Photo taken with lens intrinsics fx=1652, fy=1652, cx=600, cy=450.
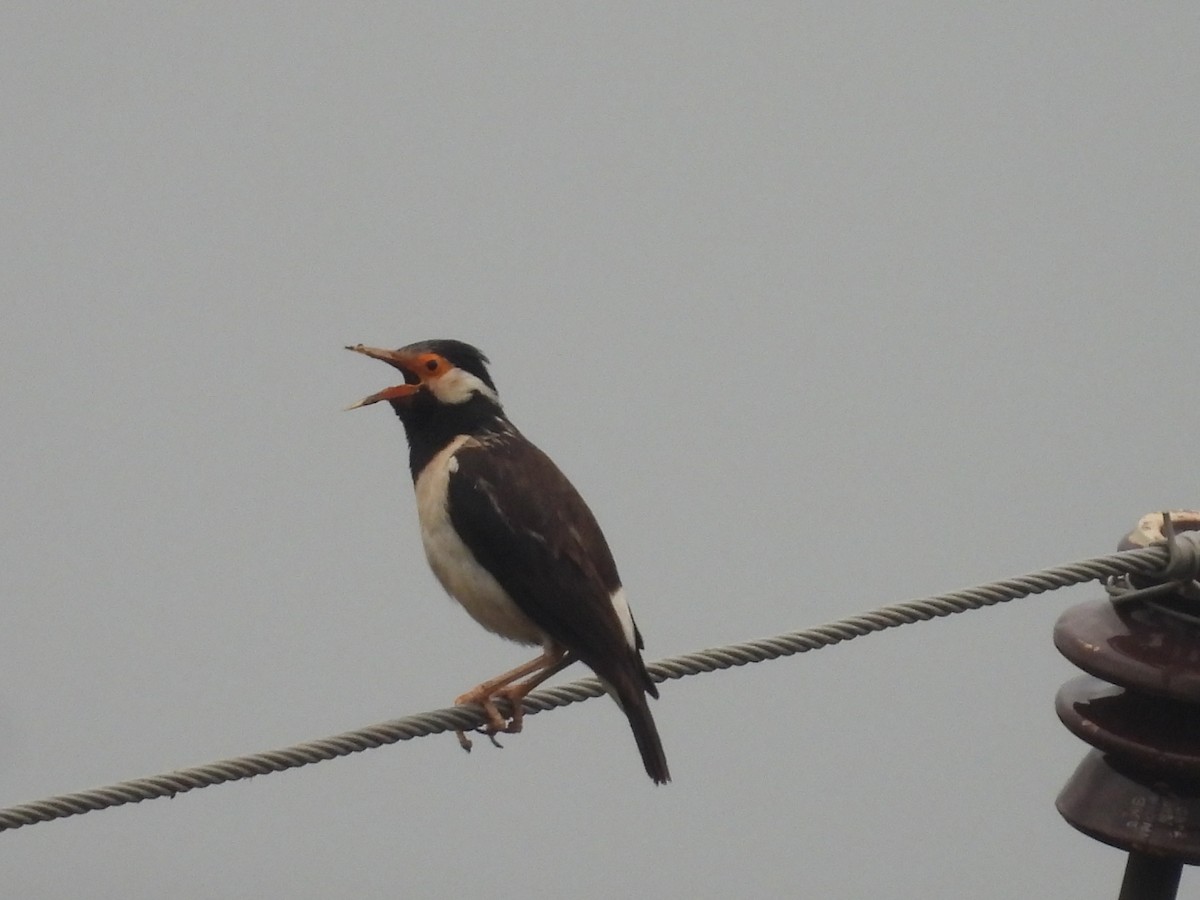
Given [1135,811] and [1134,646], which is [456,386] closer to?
[1134,646]

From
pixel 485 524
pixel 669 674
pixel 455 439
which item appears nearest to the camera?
pixel 669 674

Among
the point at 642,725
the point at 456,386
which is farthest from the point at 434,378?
the point at 642,725

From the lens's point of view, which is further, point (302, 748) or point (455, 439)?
point (455, 439)

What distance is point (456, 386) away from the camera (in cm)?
623

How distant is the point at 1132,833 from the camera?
390cm

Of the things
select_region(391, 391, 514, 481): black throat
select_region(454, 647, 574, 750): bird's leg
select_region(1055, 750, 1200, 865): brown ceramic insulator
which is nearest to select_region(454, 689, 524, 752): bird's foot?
select_region(454, 647, 574, 750): bird's leg

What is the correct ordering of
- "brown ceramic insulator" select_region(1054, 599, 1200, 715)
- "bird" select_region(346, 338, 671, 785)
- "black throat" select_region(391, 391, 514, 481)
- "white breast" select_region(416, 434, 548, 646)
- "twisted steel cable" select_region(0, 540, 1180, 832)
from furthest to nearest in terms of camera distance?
"black throat" select_region(391, 391, 514, 481) → "white breast" select_region(416, 434, 548, 646) → "bird" select_region(346, 338, 671, 785) → "twisted steel cable" select_region(0, 540, 1180, 832) → "brown ceramic insulator" select_region(1054, 599, 1200, 715)

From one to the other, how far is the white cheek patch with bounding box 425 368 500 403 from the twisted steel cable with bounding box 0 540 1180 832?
57.9 inches

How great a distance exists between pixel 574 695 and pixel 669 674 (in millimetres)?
308

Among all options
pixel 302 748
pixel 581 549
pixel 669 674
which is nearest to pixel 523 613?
pixel 581 549

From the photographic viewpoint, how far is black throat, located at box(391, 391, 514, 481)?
6.18 metres

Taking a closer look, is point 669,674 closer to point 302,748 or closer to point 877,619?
point 877,619

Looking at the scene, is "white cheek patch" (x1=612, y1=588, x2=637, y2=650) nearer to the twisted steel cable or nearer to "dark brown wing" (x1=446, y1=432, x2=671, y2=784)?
"dark brown wing" (x1=446, y1=432, x2=671, y2=784)

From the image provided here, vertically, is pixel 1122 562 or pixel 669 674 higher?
pixel 1122 562
